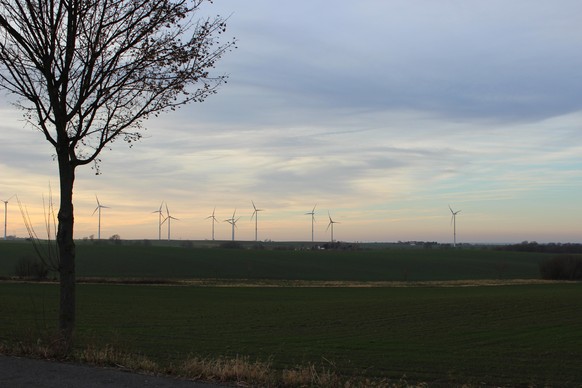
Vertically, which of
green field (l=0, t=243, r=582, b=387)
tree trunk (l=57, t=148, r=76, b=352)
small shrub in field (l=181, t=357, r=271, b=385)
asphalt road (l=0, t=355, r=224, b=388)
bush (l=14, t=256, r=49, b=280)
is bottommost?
green field (l=0, t=243, r=582, b=387)

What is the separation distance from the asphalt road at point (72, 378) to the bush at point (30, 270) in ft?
223

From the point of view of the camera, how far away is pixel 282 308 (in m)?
44.4

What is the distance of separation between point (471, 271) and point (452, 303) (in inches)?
2746

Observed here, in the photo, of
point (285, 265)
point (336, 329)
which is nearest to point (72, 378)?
point (336, 329)

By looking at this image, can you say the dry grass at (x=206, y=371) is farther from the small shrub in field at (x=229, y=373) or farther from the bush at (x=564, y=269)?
the bush at (x=564, y=269)

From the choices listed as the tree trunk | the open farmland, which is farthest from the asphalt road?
the open farmland

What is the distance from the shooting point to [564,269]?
9550 cm

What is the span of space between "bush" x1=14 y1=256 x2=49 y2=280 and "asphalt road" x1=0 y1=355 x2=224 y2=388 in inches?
2676

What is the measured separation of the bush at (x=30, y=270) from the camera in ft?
238

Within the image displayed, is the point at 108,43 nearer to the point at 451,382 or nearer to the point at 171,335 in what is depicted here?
the point at 451,382

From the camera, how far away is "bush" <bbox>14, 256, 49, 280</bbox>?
72625 millimetres

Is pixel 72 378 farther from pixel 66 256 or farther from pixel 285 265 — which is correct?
pixel 285 265

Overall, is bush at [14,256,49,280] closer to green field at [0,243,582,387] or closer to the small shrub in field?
green field at [0,243,582,387]

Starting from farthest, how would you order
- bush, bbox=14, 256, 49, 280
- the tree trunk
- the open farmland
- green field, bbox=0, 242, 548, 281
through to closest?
green field, bbox=0, 242, 548, 281
bush, bbox=14, 256, 49, 280
the open farmland
the tree trunk
